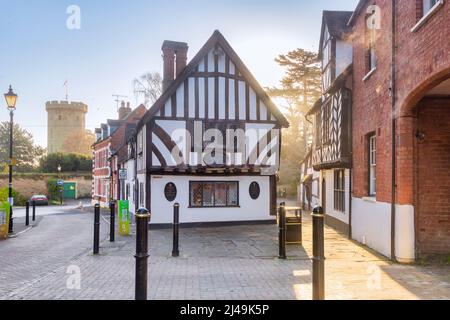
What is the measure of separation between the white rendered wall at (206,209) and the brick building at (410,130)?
757cm

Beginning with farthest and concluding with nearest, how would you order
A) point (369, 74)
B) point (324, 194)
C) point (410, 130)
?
1. point (324, 194)
2. point (369, 74)
3. point (410, 130)

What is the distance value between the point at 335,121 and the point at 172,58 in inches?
370

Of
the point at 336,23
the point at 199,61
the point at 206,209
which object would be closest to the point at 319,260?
the point at 206,209

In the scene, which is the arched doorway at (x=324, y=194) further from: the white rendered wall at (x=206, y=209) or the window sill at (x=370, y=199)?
the window sill at (x=370, y=199)

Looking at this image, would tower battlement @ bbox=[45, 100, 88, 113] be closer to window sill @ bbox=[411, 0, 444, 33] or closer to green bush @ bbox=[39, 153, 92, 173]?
green bush @ bbox=[39, 153, 92, 173]

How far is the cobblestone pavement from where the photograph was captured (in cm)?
668

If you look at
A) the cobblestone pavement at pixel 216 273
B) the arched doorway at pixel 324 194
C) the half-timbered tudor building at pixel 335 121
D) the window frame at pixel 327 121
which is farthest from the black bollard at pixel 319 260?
the arched doorway at pixel 324 194

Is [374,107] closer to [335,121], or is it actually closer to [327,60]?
[335,121]

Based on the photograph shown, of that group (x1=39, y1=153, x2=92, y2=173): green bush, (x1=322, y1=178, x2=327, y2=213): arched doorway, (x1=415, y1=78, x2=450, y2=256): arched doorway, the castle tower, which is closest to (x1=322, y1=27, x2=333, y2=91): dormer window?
(x1=322, y1=178, x2=327, y2=213): arched doorway

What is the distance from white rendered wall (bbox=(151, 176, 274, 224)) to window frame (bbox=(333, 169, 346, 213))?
11.0ft

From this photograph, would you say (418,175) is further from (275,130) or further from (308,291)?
(275,130)

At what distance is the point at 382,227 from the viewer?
34.2 ft

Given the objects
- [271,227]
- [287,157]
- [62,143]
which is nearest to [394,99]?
[271,227]
